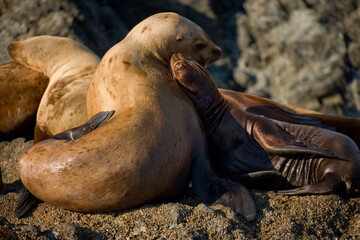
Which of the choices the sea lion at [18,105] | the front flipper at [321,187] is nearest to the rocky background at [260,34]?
the sea lion at [18,105]

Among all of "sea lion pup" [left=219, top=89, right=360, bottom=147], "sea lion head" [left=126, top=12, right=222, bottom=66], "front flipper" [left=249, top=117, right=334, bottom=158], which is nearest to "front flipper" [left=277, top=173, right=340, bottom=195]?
"front flipper" [left=249, top=117, right=334, bottom=158]

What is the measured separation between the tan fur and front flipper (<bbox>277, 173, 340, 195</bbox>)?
81 cm

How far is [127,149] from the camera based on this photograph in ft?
10.3

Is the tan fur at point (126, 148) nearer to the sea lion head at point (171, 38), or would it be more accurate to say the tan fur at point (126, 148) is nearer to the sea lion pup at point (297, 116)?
the sea lion head at point (171, 38)

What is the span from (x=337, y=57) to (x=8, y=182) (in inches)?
371

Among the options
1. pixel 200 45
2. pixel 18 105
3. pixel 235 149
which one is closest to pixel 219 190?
pixel 235 149

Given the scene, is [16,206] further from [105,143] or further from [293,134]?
[293,134]

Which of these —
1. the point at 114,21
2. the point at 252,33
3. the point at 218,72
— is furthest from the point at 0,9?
the point at 252,33

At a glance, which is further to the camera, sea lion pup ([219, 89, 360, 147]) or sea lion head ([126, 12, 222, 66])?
sea lion pup ([219, 89, 360, 147])

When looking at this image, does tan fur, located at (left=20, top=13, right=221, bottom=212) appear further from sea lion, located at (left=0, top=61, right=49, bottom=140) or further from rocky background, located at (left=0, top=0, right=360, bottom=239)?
rocky background, located at (left=0, top=0, right=360, bottom=239)

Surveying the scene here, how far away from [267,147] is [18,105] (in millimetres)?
3381

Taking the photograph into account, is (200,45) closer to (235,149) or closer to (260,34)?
(235,149)

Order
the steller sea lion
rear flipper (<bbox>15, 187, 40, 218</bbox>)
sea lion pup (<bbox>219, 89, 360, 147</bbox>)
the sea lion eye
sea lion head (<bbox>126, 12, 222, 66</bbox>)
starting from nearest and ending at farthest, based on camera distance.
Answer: rear flipper (<bbox>15, 187, 40, 218</bbox>) → the steller sea lion → sea lion head (<bbox>126, 12, 222, 66</bbox>) → the sea lion eye → sea lion pup (<bbox>219, 89, 360, 147</bbox>)

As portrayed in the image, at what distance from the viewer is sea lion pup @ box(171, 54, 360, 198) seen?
352 cm
